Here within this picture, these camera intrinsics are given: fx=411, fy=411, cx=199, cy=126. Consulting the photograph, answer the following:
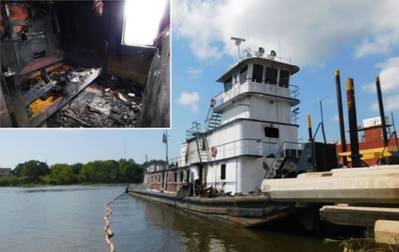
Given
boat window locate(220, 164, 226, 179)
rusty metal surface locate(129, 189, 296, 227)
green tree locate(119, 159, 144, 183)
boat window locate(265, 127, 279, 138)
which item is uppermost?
green tree locate(119, 159, 144, 183)

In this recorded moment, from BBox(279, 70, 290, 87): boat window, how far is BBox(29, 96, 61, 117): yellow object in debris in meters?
13.1

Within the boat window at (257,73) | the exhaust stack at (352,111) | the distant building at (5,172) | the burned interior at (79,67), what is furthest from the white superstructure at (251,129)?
the distant building at (5,172)

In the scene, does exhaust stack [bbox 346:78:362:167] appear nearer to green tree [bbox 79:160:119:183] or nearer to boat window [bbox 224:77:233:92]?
boat window [bbox 224:77:233:92]

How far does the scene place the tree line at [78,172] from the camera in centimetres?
6294

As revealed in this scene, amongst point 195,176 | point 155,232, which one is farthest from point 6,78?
point 195,176

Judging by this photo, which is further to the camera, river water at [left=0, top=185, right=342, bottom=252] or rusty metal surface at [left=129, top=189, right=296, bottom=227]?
rusty metal surface at [left=129, top=189, right=296, bottom=227]

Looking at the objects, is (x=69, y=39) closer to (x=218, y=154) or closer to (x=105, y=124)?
(x=105, y=124)

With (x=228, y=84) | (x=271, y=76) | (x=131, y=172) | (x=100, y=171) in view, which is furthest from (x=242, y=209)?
(x=100, y=171)

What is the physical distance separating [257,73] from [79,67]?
12.1 metres

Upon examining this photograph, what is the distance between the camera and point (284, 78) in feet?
53.2

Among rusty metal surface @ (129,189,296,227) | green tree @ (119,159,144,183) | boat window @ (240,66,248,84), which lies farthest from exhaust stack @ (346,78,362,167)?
green tree @ (119,159,144,183)

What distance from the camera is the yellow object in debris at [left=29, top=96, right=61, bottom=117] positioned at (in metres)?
3.77

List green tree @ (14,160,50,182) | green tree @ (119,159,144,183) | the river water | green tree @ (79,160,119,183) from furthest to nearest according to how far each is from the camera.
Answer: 1. green tree @ (14,160,50,182)
2. green tree @ (79,160,119,183)
3. green tree @ (119,159,144,183)
4. the river water

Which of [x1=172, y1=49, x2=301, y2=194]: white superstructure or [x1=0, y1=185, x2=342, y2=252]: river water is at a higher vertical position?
[x1=172, y1=49, x2=301, y2=194]: white superstructure
